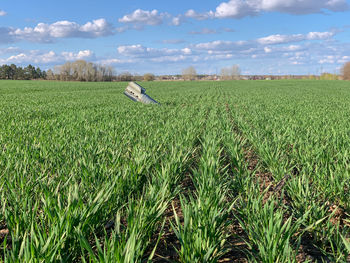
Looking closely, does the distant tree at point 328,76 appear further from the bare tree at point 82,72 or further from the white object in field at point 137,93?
the white object in field at point 137,93

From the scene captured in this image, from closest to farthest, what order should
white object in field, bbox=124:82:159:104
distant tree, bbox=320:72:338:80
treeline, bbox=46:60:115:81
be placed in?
white object in field, bbox=124:82:159:104, treeline, bbox=46:60:115:81, distant tree, bbox=320:72:338:80

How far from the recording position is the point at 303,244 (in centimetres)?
261

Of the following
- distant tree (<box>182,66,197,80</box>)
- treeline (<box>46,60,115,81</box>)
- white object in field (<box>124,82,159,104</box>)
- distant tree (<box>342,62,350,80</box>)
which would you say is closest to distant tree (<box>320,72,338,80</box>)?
distant tree (<box>342,62,350,80</box>)

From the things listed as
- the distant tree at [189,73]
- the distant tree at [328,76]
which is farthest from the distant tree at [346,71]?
the distant tree at [189,73]

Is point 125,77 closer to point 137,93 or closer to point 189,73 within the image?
point 189,73

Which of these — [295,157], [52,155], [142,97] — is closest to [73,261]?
[52,155]

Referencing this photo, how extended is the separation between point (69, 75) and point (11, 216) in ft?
357

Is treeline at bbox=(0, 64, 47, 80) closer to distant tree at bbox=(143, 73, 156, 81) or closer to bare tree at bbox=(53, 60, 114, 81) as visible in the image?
bare tree at bbox=(53, 60, 114, 81)

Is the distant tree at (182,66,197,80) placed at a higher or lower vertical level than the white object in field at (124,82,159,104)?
higher

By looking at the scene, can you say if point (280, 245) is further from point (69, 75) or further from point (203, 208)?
point (69, 75)

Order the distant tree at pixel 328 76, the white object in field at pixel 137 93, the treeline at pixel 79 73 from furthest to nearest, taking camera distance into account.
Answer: the distant tree at pixel 328 76, the treeline at pixel 79 73, the white object in field at pixel 137 93

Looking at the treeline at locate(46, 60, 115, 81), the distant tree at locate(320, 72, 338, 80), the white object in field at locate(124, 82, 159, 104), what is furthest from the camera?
the distant tree at locate(320, 72, 338, 80)

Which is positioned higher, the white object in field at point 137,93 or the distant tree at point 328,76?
the distant tree at point 328,76

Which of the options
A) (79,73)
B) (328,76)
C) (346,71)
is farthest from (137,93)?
(328,76)
